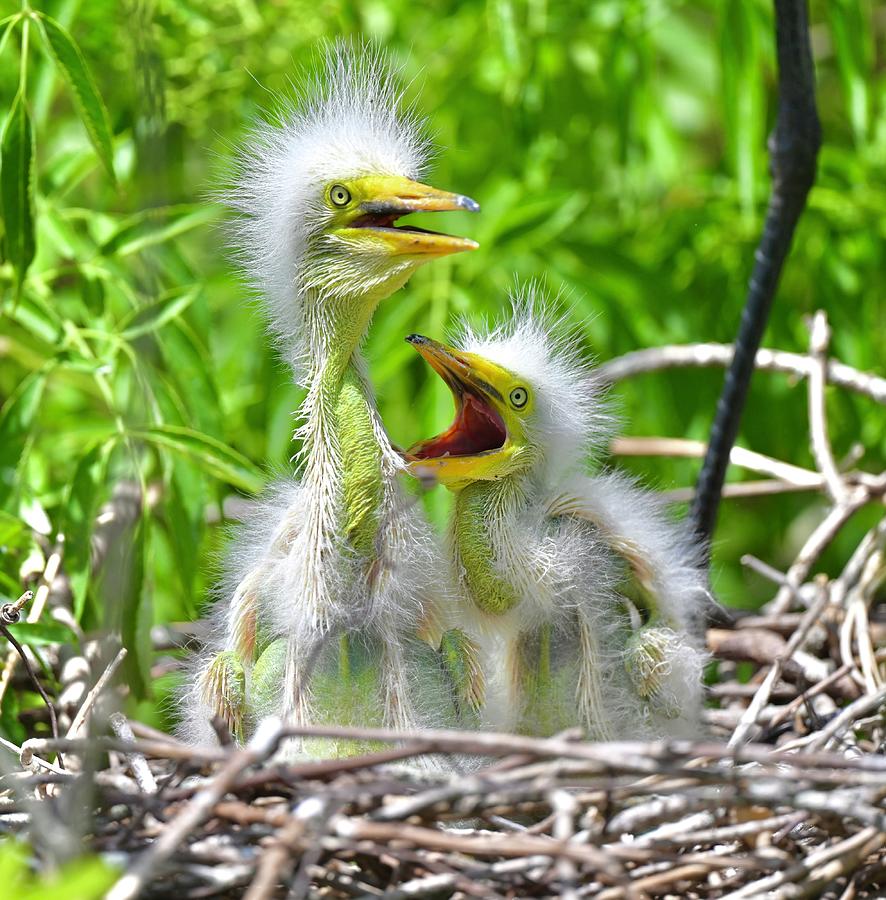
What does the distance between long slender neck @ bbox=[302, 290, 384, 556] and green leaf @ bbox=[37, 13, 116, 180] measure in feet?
1.32

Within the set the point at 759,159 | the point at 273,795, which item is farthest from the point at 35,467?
the point at 759,159

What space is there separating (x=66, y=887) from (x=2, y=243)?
1176mm

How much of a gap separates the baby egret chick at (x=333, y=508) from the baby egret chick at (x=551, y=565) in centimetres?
10

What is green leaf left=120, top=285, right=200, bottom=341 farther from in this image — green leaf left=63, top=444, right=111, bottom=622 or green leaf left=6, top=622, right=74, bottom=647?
green leaf left=6, top=622, right=74, bottom=647

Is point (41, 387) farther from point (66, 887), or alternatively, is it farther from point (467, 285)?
point (66, 887)

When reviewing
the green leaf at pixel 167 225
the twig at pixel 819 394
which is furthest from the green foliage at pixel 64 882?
the twig at pixel 819 394

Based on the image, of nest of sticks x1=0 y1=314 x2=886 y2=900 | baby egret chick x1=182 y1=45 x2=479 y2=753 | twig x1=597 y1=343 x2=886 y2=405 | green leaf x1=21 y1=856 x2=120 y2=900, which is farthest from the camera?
twig x1=597 y1=343 x2=886 y2=405

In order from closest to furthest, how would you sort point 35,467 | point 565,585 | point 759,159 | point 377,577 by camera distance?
point 377,577, point 565,585, point 35,467, point 759,159

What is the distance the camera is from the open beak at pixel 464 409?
1670 mm

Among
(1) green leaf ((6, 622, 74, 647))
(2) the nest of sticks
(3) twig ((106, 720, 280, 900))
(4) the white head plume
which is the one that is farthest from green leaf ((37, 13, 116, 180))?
(3) twig ((106, 720, 280, 900))

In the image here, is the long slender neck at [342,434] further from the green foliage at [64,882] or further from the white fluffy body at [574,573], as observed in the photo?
the green foliage at [64,882]

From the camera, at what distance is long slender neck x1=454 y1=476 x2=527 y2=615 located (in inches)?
64.5

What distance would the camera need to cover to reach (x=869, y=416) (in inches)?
105

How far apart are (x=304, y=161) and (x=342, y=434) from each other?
33 cm
